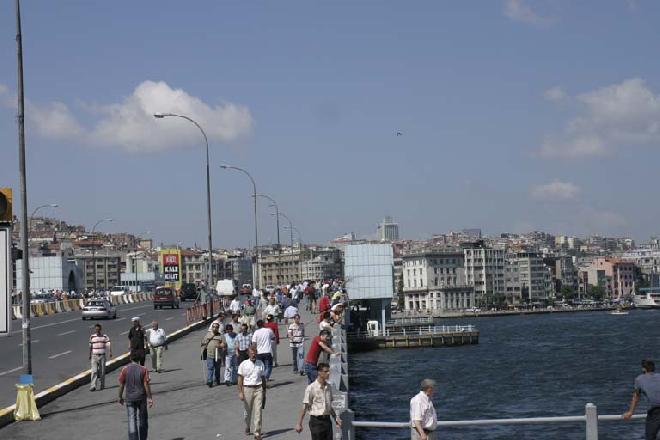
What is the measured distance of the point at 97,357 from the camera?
2453 centimetres

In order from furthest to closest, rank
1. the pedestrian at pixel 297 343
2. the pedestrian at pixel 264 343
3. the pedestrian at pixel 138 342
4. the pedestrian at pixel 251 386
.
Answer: the pedestrian at pixel 297 343
the pedestrian at pixel 138 342
the pedestrian at pixel 264 343
the pedestrian at pixel 251 386

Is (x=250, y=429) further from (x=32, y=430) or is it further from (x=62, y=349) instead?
(x=62, y=349)

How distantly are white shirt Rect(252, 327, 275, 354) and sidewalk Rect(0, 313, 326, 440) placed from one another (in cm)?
93

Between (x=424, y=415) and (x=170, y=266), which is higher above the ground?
(x=170, y=266)

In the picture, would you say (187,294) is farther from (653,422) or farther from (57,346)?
(653,422)

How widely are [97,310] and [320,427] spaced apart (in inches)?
1756

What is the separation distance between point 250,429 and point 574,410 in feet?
123

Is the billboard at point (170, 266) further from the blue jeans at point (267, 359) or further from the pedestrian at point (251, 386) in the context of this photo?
the pedestrian at point (251, 386)

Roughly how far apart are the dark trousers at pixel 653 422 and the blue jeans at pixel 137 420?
7.46 m

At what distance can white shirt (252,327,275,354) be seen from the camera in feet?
74.9

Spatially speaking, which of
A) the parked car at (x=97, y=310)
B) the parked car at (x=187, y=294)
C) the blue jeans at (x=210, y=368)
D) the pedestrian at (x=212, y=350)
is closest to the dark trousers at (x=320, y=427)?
the pedestrian at (x=212, y=350)

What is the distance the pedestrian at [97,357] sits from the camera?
2439 cm

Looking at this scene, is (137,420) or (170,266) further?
(170,266)

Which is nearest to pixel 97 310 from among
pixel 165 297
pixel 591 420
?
pixel 165 297
